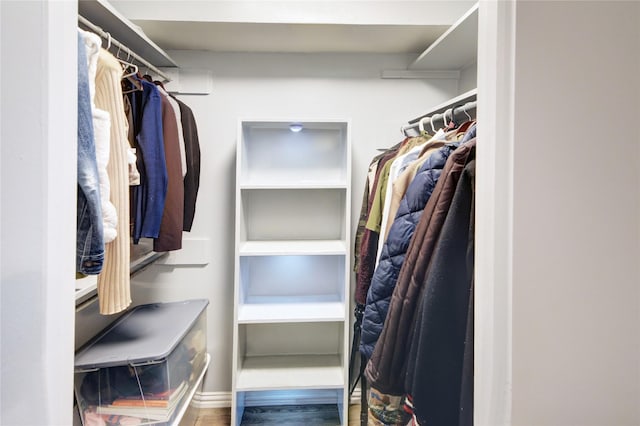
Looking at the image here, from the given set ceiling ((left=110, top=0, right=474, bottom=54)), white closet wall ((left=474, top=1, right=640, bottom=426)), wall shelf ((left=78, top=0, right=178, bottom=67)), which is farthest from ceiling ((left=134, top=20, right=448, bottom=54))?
white closet wall ((left=474, top=1, right=640, bottom=426))

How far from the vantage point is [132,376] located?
3.87 feet

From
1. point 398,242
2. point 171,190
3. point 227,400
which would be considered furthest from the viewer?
point 227,400

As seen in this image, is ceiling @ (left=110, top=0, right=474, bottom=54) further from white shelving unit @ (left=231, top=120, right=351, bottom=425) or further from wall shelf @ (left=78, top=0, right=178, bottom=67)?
white shelving unit @ (left=231, top=120, right=351, bottom=425)

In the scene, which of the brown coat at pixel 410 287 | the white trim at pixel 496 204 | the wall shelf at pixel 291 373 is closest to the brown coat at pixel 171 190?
the wall shelf at pixel 291 373

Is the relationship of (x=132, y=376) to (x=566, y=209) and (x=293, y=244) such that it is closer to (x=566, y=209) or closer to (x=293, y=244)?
(x=293, y=244)

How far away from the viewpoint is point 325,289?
1.88 meters

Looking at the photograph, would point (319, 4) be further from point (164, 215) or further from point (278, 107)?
point (164, 215)

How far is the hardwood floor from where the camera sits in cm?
170

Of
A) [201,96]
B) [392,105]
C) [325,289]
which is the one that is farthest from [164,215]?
[392,105]

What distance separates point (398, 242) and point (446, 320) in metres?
0.23

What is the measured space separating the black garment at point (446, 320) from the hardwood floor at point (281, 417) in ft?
3.96

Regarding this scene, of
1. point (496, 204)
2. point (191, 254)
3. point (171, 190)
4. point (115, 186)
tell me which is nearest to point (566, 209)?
point (496, 204)

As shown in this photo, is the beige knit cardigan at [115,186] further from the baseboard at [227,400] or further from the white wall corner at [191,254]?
the baseboard at [227,400]

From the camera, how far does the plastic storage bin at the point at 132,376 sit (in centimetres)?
113
